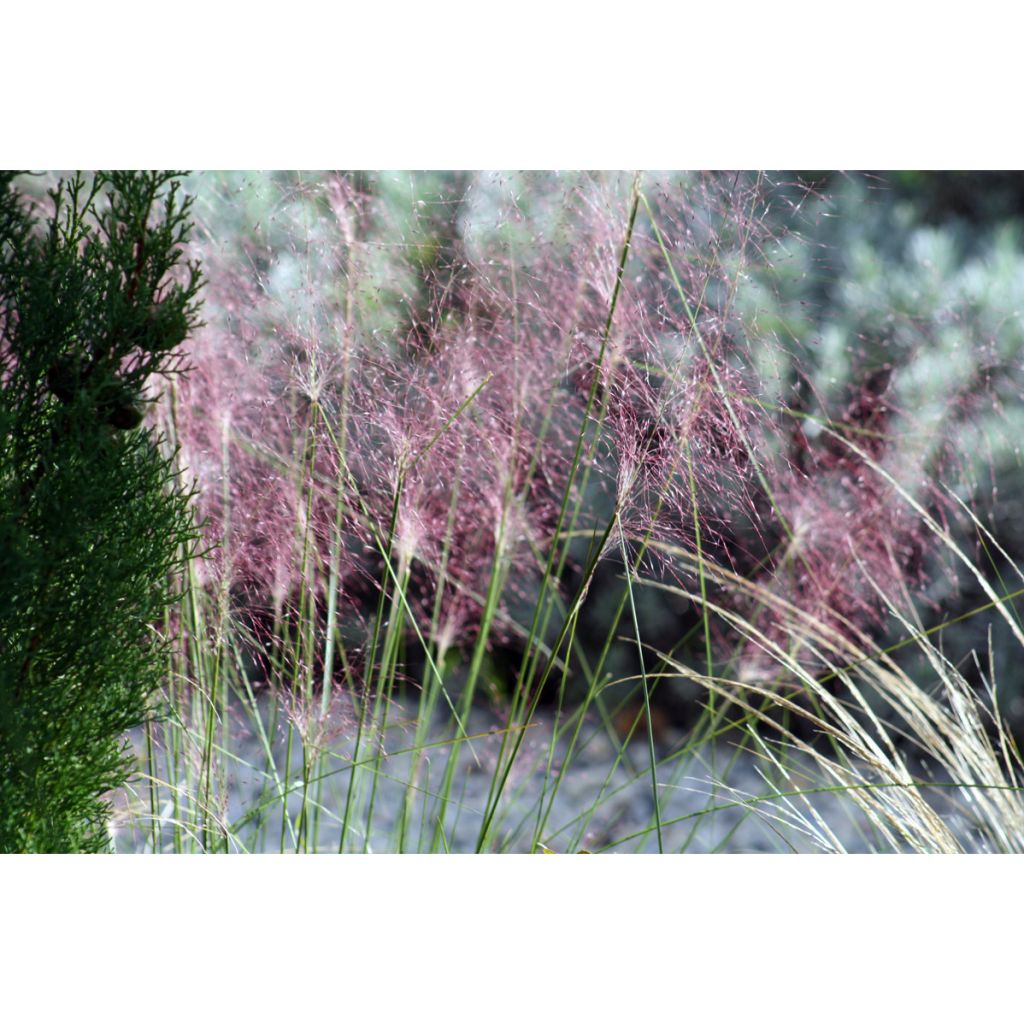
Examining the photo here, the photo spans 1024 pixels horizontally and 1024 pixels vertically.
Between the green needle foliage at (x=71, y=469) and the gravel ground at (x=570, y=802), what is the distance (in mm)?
499

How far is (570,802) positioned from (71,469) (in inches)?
63.0

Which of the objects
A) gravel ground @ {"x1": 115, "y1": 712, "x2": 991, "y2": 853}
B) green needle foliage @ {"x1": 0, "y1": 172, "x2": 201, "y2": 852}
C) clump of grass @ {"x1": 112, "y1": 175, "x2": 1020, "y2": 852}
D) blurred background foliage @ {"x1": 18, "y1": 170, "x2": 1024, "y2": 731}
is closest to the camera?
green needle foliage @ {"x1": 0, "y1": 172, "x2": 201, "y2": 852}

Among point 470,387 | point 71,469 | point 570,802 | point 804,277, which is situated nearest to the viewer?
point 71,469

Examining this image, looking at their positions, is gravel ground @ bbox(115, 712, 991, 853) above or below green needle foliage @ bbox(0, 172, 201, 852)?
below

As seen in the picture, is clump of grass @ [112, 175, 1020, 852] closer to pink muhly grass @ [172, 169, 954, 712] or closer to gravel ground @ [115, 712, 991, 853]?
pink muhly grass @ [172, 169, 954, 712]

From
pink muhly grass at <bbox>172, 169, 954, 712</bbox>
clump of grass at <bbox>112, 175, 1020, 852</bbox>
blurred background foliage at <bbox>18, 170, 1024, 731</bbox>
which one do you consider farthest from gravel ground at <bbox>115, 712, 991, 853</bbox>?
pink muhly grass at <bbox>172, 169, 954, 712</bbox>

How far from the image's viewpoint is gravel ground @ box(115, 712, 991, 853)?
1957mm

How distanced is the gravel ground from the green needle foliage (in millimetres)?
499

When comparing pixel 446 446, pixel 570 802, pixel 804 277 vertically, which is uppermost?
pixel 804 277

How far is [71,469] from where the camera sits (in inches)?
50.2

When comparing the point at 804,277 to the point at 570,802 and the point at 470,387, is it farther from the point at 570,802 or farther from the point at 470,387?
the point at 570,802

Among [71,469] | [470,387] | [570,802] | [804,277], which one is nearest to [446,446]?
[470,387]
